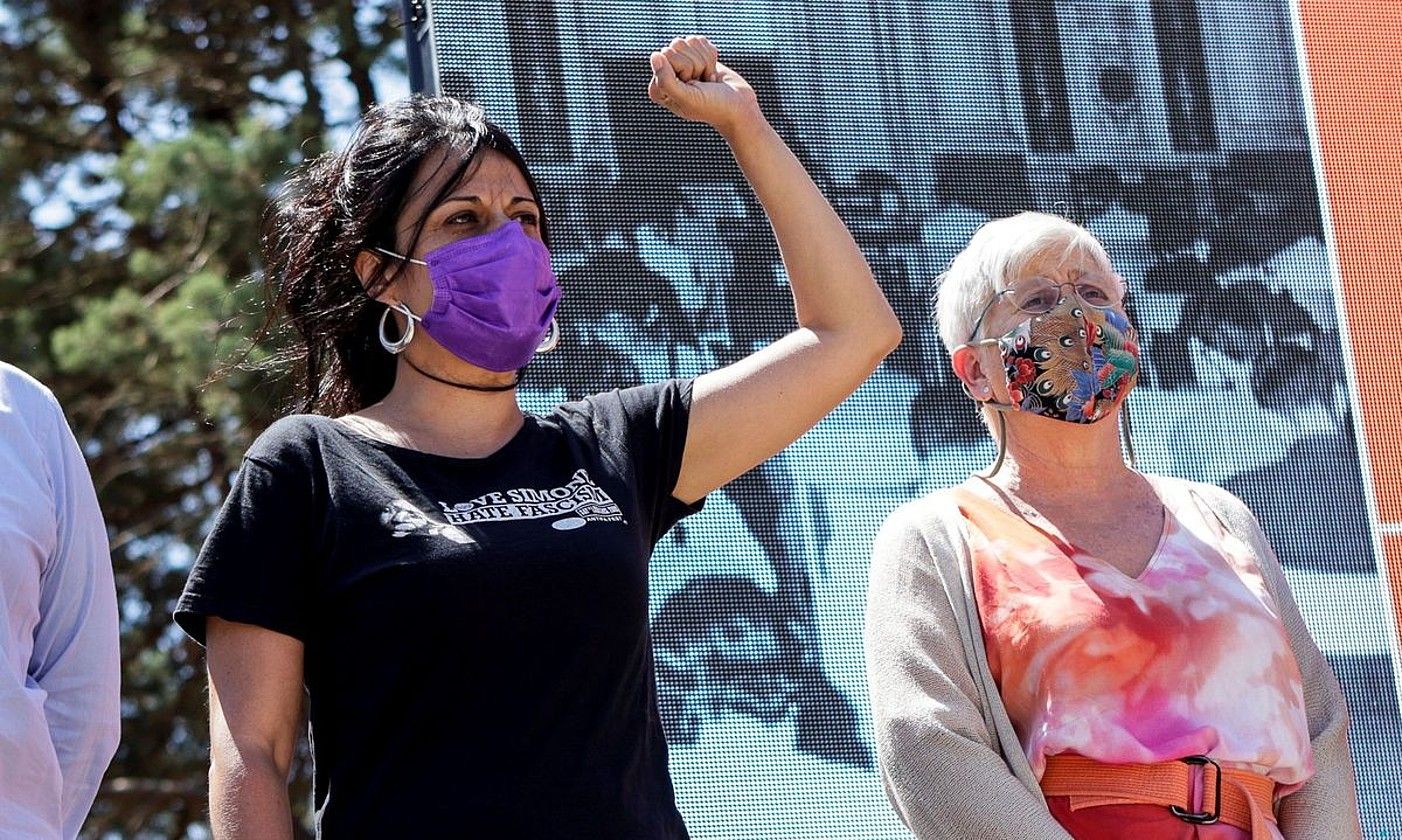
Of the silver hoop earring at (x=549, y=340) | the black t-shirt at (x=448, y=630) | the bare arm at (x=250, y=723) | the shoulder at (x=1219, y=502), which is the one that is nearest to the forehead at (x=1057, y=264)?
the shoulder at (x=1219, y=502)

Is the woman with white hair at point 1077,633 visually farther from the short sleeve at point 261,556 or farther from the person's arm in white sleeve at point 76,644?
the person's arm in white sleeve at point 76,644

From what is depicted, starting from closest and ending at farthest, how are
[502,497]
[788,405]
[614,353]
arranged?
[502,497]
[788,405]
[614,353]

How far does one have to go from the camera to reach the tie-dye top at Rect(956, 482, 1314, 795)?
2395 millimetres

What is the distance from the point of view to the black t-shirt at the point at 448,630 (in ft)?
6.35

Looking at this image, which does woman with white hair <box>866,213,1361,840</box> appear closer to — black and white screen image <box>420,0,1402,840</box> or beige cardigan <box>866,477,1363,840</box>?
beige cardigan <box>866,477,1363,840</box>

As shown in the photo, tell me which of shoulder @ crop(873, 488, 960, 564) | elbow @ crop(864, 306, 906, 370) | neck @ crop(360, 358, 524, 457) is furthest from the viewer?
shoulder @ crop(873, 488, 960, 564)

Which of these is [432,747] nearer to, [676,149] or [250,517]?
[250,517]

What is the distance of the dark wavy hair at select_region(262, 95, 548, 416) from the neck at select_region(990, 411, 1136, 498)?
84 centimetres

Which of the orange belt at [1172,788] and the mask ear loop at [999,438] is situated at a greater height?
the mask ear loop at [999,438]

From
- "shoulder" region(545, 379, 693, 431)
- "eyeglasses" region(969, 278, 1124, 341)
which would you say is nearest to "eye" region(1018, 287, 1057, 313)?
"eyeglasses" region(969, 278, 1124, 341)

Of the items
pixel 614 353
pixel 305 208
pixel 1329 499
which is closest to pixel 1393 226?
pixel 1329 499

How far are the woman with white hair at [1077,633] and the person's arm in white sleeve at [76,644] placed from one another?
1.03 metres

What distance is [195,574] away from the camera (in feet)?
6.52

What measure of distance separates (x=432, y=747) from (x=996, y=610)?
0.89m
